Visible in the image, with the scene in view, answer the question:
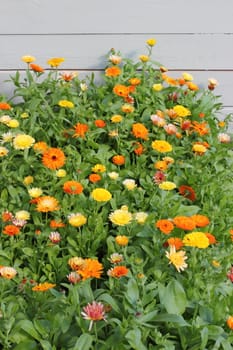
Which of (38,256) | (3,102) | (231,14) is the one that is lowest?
(38,256)

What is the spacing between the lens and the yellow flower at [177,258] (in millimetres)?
1837

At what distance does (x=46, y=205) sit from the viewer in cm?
217

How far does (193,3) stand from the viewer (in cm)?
315

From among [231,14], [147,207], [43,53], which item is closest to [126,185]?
[147,207]

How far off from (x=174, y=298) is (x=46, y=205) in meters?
0.63

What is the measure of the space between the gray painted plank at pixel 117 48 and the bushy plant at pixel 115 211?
0.06 meters

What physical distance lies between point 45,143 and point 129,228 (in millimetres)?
632

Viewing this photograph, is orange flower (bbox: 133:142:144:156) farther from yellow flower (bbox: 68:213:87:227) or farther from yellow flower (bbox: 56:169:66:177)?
yellow flower (bbox: 68:213:87:227)

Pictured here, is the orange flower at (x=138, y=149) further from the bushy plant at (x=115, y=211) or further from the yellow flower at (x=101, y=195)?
the yellow flower at (x=101, y=195)

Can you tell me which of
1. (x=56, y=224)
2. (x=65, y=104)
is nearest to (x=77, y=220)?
(x=56, y=224)

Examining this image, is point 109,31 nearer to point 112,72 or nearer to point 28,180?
point 112,72

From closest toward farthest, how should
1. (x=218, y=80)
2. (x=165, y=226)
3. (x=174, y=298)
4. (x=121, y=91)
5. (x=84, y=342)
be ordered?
(x=84, y=342)
(x=174, y=298)
(x=165, y=226)
(x=121, y=91)
(x=218, y=80)

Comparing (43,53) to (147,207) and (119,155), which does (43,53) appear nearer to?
(119,155)

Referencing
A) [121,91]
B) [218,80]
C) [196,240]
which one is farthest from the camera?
[218,80]
